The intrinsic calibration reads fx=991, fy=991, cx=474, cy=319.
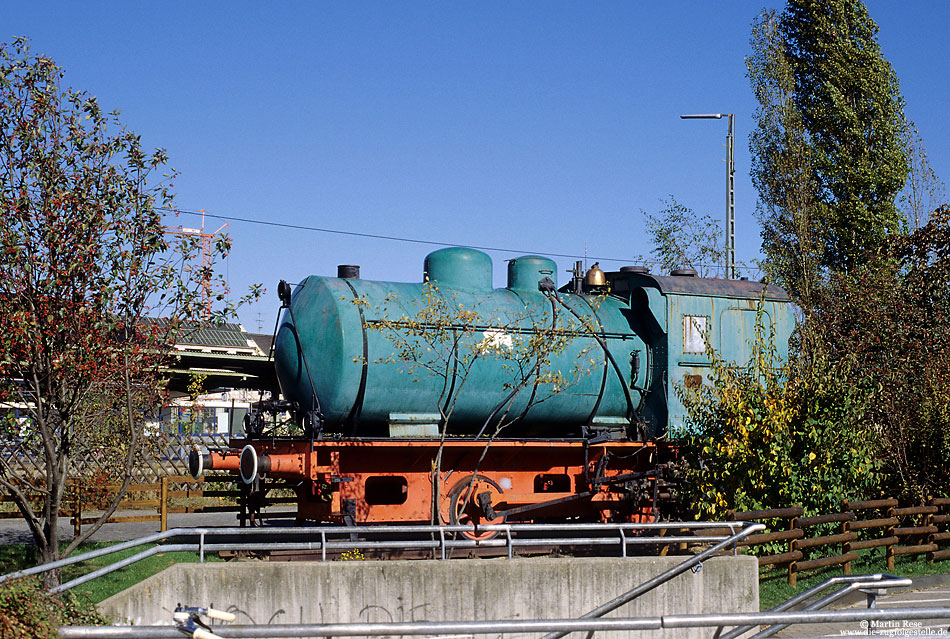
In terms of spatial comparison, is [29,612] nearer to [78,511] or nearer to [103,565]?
[103,565]

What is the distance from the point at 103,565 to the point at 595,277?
30.1ft

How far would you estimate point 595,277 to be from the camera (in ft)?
57.3

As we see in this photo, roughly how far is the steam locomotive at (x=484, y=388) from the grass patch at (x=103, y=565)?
1697 millimetres

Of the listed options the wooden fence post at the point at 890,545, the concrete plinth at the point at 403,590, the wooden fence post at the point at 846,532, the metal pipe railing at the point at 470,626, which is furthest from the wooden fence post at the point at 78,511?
the wooden fence post at the point at 890,545

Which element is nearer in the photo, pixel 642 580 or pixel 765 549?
pixel 642 580

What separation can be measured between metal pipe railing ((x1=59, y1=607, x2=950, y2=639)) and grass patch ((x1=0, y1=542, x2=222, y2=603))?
7.19m

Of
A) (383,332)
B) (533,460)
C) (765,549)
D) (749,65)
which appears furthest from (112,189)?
(749,65)

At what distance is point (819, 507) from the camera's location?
15.6 m

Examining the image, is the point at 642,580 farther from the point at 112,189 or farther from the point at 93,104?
the point at 93,104

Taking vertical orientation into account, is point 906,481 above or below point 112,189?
below

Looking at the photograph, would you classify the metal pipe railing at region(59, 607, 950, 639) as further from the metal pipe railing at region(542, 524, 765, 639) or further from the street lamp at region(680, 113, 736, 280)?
the street lamp at region(680, 113, 736, 280)

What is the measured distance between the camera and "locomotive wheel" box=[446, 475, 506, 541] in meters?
14.5

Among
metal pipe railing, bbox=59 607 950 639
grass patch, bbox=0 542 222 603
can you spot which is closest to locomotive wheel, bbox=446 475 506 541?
grass patch, bbox=0 542 222 603

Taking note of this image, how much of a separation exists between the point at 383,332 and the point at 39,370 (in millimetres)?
4965
